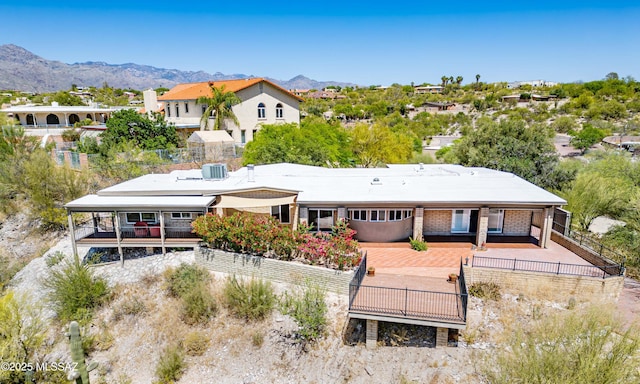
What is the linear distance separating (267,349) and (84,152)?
101ft

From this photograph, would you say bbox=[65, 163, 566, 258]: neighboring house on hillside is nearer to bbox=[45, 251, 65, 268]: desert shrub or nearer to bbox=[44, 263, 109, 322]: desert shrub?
bbox=[45, 251, 65, 268]: desert shrub

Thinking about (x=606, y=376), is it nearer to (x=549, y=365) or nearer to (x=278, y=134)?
(x=549, y=365)

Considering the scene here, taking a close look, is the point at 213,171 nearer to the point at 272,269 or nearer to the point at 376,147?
the point at 272,269

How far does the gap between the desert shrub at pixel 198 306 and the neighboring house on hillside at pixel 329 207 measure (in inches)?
156

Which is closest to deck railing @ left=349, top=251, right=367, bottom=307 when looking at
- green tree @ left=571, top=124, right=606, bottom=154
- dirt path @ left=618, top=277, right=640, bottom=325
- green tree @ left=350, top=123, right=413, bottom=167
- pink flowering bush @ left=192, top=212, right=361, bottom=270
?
pink flowering bush @ left=192, top=212, right=361, bottom=270

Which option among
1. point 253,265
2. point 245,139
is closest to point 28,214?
point 253,265

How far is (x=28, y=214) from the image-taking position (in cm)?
2953

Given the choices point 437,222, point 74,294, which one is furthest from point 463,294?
point 74,294

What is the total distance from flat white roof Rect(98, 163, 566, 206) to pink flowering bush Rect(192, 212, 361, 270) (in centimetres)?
239

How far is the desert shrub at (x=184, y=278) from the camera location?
1872 centimetres

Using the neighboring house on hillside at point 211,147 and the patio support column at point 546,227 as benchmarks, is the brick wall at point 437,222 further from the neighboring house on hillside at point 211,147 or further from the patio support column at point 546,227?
the neighboring house on hillside at point 211,147

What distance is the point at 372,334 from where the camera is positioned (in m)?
15.5

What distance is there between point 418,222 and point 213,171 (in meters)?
13.3

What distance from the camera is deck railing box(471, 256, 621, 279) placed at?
17.9m
